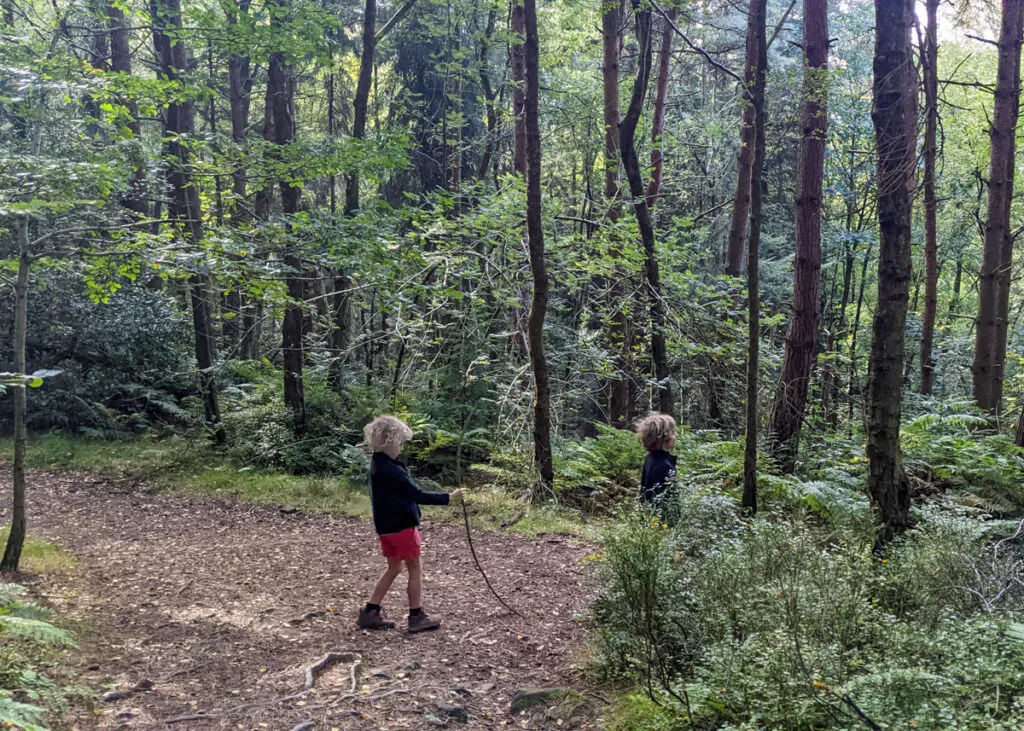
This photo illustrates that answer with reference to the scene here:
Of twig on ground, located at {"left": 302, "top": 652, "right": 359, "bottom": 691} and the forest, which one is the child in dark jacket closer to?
the forest

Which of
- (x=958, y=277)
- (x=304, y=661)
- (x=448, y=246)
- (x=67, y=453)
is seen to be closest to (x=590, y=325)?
(x=448, y=246)

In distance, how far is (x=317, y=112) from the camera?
910 inches

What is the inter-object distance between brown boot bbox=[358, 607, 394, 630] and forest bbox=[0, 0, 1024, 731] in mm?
214

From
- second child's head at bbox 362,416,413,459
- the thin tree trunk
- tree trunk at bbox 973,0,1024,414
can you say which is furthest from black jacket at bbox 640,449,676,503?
the thin tree trunk

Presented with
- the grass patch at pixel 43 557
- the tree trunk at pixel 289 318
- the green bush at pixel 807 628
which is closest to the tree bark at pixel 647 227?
the green bush at pixel 807 628

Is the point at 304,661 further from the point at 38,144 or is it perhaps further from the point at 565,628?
the point at 38,144

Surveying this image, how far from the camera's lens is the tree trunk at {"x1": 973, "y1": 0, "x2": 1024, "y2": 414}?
11.5m

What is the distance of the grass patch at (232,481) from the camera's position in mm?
8875

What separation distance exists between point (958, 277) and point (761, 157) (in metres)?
26.2

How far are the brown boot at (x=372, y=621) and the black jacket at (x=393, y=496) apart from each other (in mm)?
780

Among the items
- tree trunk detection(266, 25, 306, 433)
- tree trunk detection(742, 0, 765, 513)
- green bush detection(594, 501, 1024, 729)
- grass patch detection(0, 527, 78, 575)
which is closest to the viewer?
green bush detection(594, 501, 1024, 729)

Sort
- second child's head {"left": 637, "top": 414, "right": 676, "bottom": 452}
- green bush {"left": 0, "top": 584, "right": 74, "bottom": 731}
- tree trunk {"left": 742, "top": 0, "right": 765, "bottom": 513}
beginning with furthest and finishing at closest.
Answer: tree trunk {"left": 742, "top": 0, "right": 765, "bottom": 513} < second child's head {"left": 637, "top": 414, "right": 676, "bottom": 452} < green bush {"left": 0, "top": 584, "right": 74, "bottom": 731}

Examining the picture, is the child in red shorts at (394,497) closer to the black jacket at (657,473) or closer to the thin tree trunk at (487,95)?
the black jacket at (657,473)

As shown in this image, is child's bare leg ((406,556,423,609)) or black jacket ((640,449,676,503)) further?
black jacket ((640,449,676,503))
